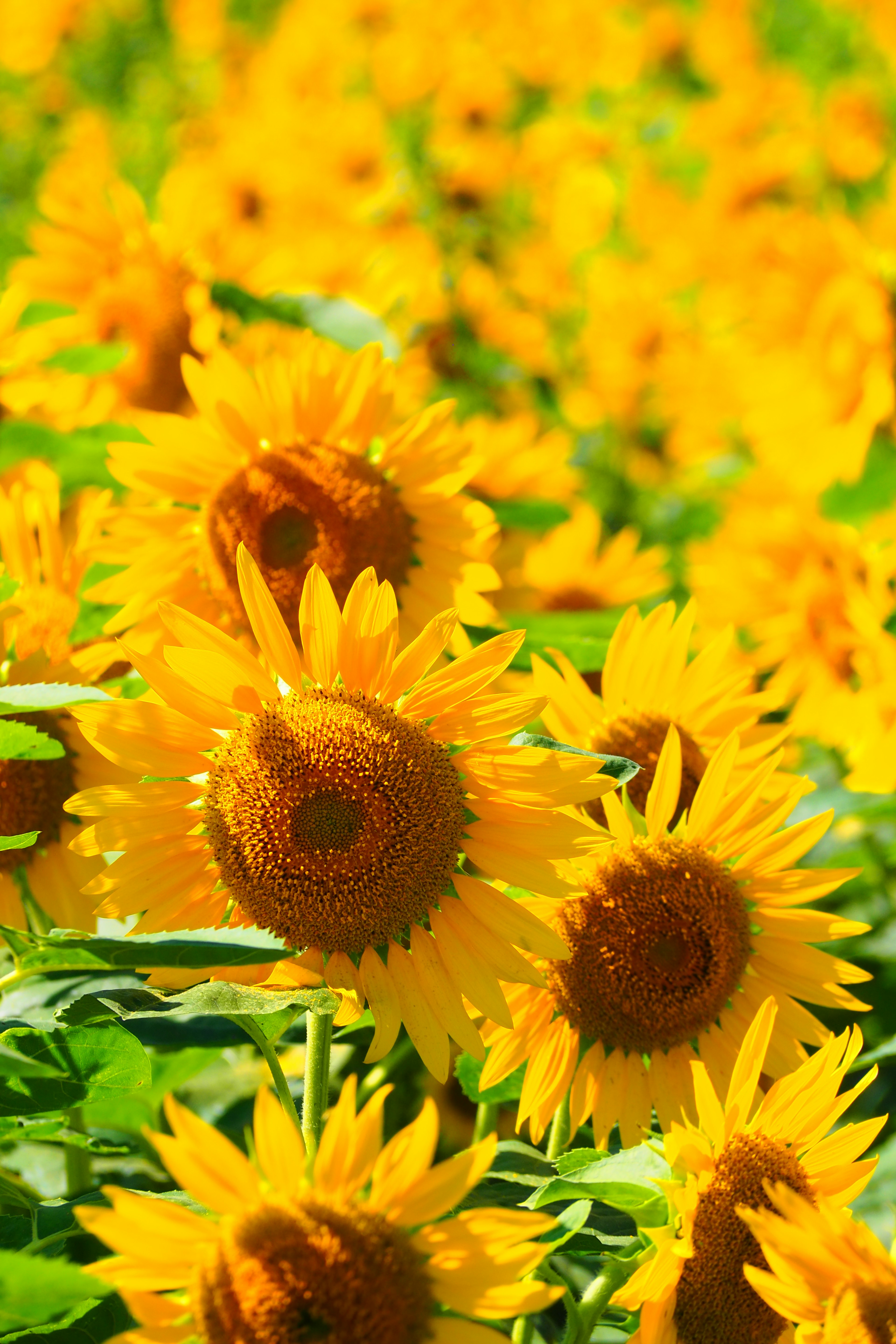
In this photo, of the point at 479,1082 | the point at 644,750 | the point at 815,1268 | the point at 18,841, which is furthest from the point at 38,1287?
the point at 644,750

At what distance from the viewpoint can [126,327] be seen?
6.48 feet

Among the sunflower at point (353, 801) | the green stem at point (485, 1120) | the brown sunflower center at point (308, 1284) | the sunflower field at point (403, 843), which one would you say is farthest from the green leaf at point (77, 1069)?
the green stem at point (485, 1120)

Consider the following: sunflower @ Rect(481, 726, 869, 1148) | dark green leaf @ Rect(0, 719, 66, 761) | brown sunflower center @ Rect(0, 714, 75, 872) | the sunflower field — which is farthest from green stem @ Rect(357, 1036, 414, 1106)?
dark green leaf @ Rect(0, 719, 66, 761)

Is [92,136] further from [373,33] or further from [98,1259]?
[98,1259]

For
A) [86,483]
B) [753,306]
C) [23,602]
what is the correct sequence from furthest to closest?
1. [753,306]
2. [86,483]
3. [23,602]

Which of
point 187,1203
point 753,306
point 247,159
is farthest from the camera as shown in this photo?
point 247,159

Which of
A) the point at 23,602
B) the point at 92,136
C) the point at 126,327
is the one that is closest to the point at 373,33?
the point at 92,136

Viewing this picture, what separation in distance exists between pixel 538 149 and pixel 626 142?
46 centimetres

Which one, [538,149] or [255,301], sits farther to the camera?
[538,149]

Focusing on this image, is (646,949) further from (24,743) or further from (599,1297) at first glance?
(24,743)

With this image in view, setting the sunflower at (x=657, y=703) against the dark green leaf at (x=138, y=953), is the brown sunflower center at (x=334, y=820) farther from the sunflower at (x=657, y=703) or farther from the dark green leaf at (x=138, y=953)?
the sunflower at (x=657, y=703)

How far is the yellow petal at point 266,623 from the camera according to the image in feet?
3.45

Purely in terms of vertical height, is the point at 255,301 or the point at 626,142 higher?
the point at 626,142

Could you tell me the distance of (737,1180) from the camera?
91cm
